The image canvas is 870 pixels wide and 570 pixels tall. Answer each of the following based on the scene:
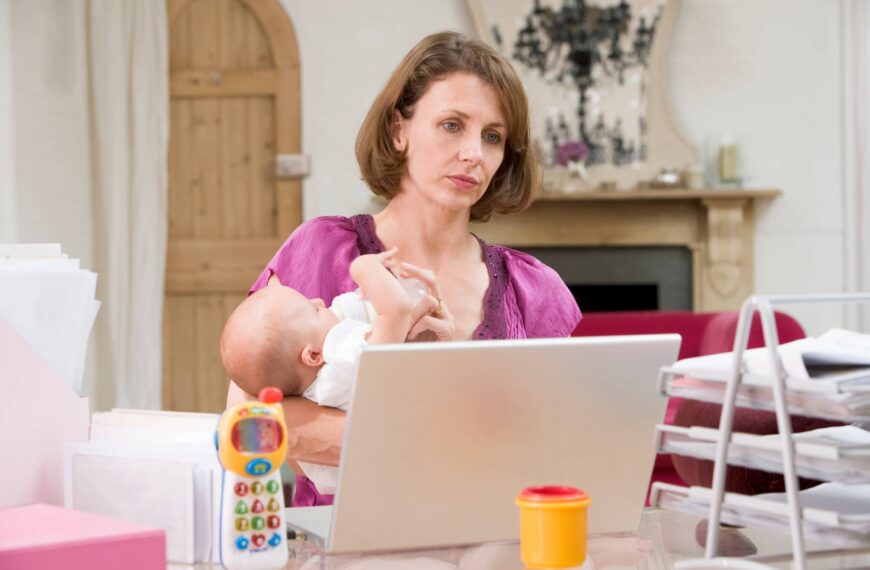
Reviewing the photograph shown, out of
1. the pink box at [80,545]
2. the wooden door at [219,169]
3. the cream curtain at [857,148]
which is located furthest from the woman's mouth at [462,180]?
the cream curtain at [857,148]

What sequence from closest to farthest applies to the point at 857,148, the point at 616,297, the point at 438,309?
the point at 438,309 < the point at 857,148 < the point at 616,297

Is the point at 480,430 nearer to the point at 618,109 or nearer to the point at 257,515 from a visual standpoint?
the point at 257,515

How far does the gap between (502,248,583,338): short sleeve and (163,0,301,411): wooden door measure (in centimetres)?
335

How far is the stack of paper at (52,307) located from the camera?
105cm

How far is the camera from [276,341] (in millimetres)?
1232

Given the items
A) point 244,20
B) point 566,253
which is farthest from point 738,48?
point 244,20

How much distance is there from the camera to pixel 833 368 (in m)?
0.91

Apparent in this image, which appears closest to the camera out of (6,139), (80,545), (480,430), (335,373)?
(80,545)

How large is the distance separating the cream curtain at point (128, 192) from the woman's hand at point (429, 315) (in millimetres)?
3538

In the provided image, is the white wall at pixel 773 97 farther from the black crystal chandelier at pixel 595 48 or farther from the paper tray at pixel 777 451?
the paper tray at pixel 777 451

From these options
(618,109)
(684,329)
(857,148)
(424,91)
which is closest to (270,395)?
(424,91)

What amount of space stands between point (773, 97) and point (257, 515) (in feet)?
14.8

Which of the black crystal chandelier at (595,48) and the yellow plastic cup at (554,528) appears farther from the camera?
the black crystal chandelier at (595,48)

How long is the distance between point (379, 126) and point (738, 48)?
3.66m
